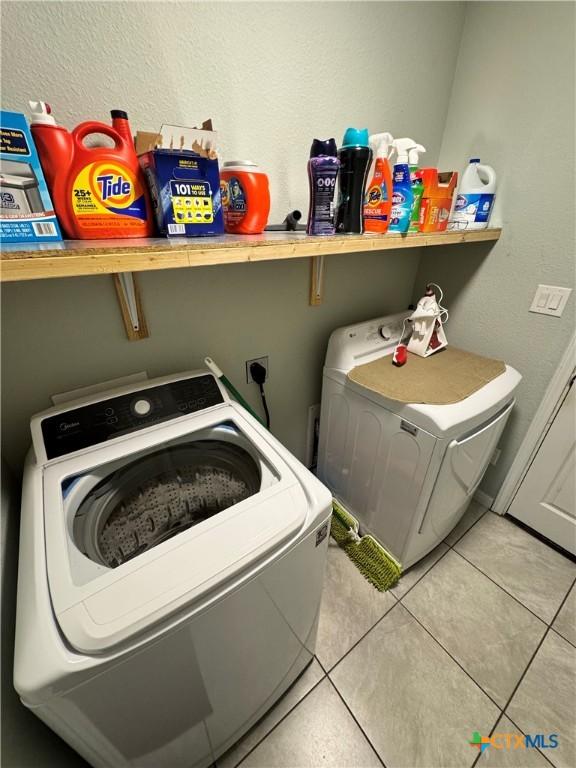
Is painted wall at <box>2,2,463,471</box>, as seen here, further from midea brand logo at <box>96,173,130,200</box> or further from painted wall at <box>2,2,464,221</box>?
midea brand logo at <box>96,173,130,200</box>

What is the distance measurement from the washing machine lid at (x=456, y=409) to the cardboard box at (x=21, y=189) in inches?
42.2

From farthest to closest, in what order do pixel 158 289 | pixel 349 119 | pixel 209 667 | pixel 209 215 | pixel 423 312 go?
1. pixel 423 312
2. pixel 349 119
3. pixel 158 289
4. pixel 209 215
5. pixel 209 667

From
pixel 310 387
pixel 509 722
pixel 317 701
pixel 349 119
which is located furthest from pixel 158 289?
pixel 509 722

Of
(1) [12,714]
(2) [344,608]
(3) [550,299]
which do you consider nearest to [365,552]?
(2) [344,608]

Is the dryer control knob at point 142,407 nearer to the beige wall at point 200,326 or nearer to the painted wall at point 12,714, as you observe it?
the beige wall at point 200,326

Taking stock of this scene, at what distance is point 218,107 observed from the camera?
3.16 feet

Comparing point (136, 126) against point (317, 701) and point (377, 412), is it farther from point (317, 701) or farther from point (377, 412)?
point (317, 701)

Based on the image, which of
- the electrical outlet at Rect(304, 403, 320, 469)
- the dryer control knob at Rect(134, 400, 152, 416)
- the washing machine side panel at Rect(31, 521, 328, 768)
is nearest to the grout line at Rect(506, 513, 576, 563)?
the electrical outlet at Rect(304, 403, 320, 469)

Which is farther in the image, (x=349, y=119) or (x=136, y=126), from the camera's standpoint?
(x=349, y=119)

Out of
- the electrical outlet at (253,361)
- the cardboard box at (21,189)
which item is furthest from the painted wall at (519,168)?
the cardboard box at (21,189)

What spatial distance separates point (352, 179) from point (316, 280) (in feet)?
1.44

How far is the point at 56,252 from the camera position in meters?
0.58

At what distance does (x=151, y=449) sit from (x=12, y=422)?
1.45 ft

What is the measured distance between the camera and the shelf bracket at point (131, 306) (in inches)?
37.9
